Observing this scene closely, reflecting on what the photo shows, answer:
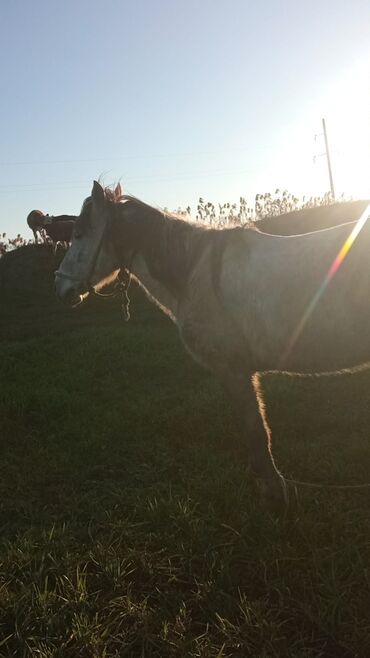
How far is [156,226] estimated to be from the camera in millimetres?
4133

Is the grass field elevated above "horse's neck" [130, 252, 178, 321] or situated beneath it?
situated beneath

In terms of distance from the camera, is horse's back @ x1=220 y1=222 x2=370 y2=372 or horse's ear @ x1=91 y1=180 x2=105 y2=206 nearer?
horse's back @ x1=220 y1=222 x2=370 y2=372

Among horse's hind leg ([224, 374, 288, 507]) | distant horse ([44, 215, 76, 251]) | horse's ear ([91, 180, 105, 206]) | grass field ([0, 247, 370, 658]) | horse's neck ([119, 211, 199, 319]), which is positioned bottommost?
grass field ([0, 247, 370, 658])

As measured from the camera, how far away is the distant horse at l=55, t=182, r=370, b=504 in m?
3.32

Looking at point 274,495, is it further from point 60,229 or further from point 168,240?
point 60,229

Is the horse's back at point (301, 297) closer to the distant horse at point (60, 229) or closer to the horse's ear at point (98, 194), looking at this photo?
the horse's ear at point (98, 194)

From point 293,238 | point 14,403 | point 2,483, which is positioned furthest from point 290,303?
point 14,403

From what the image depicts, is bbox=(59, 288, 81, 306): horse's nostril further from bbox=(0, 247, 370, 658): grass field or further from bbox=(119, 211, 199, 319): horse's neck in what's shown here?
bbox=(0, 247, 370, 658): grass field

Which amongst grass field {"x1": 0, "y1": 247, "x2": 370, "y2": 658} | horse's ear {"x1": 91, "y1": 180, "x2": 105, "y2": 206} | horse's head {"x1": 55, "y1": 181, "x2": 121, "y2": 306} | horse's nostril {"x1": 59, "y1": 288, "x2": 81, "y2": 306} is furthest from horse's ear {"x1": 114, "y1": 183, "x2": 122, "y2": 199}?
grass field {"x1": 0, "y1": 247, "x2": 370, "y2": 658}

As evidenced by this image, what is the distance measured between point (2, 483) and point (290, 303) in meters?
3.37

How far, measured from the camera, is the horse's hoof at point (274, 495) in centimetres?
372

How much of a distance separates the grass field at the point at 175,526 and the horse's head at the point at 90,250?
185 centimetres

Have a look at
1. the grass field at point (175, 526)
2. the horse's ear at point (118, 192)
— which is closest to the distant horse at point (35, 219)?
the grass field at point (175, 526)

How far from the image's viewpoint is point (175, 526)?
367 centimetres
